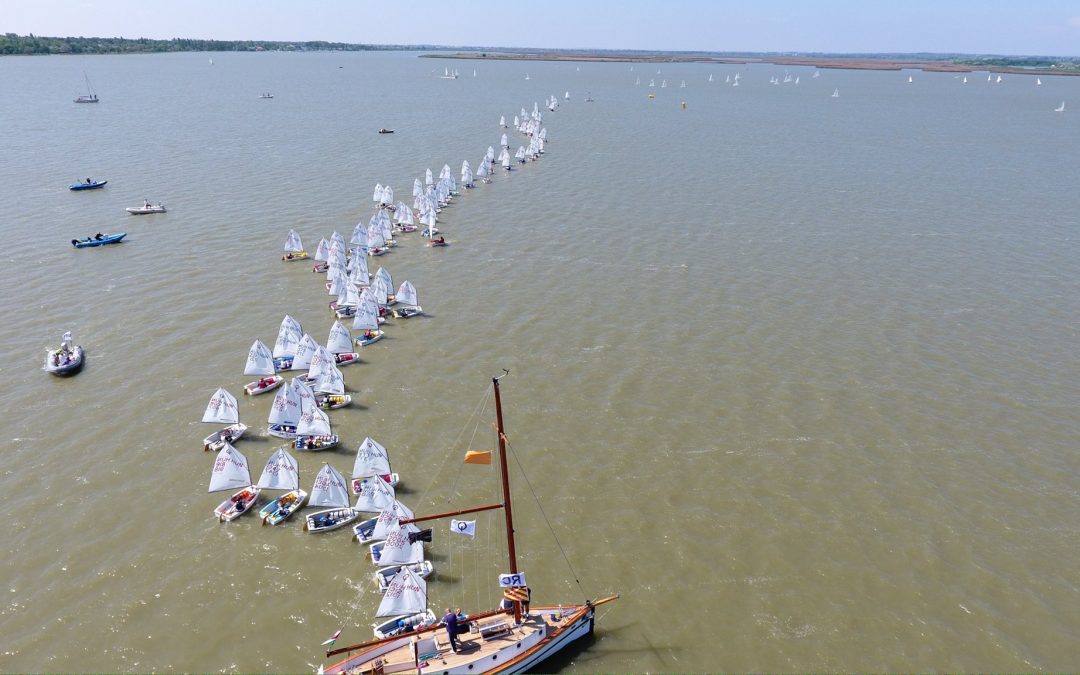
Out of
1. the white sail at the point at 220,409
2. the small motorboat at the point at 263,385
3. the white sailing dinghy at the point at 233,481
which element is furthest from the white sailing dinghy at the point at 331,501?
the small motorboat at the point at 263,385

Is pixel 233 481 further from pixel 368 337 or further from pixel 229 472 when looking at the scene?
pixel 368 337

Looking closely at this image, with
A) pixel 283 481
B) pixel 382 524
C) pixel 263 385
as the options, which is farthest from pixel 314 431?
pixel 382 524

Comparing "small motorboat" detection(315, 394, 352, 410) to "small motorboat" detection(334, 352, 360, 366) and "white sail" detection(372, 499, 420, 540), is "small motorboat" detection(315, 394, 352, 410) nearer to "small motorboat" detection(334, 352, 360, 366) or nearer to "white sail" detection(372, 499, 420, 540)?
"small motorboat" detection(334, 352, 360, 366)

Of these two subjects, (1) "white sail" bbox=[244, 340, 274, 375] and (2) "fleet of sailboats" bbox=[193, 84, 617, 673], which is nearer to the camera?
(2) "fleet of sailboats" bbox=[193, 84, 617, 673]

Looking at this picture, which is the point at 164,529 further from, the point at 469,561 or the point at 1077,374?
the point at 1077,374

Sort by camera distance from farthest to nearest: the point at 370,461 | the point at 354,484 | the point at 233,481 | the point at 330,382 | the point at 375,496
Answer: the point at 330,382
the point at 370,461
the point at 354,484
the point at 233,481
the point at 375,496

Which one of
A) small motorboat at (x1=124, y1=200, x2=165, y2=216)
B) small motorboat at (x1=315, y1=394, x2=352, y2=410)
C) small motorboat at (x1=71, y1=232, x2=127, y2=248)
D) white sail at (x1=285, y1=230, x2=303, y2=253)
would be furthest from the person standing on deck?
small motorboat at (x1=124, y1=200, x2=165, y2=216)

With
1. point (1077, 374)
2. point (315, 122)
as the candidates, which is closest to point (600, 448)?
point (1077, 374)
